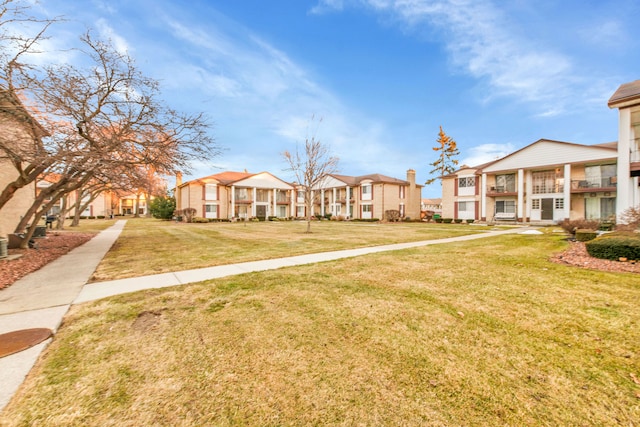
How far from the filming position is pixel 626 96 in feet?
42.7

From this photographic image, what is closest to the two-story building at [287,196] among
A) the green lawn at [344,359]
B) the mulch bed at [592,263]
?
the mulch bed at [592,263]

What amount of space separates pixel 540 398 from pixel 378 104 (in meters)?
35.3

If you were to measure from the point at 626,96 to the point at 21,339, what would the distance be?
2340 cm

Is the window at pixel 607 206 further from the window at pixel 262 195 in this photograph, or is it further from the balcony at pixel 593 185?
the window at pixel 262 195

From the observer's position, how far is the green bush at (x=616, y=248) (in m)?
7.14

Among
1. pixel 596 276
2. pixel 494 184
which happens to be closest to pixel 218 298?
pixel 596 276

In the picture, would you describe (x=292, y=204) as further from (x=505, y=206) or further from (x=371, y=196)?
(x=505, y=206)

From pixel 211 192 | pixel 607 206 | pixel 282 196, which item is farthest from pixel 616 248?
pixel 282 196

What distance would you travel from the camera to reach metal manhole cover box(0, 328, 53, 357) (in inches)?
116

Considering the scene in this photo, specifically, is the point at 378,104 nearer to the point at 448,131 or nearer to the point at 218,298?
the point at 448,131

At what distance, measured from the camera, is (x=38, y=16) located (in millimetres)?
6980

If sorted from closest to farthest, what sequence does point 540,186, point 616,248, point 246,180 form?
1. point 616,248
2. point 540,186
3. point 246,180

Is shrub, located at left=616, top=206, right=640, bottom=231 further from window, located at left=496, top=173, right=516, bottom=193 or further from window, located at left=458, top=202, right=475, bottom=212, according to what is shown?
window, located at left=458, top=202, right=475, bottom=212

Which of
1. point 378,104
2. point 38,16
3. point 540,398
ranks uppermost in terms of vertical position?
point 378,104
